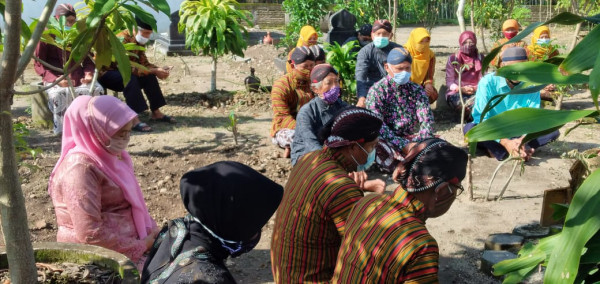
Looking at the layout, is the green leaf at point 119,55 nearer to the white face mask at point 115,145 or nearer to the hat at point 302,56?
the white face mask at point 115,145

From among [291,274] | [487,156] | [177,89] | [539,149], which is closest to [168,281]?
[291,274]

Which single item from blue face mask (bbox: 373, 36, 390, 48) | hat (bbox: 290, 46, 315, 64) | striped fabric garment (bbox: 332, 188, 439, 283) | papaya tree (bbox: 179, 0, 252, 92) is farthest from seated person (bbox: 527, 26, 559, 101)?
striped fabric garment (bbox: 332, 188, 439, 283)

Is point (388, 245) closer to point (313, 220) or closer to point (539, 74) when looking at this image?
point (313, 220)

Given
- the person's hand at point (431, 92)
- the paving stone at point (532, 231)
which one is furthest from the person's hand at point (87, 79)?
the paving stone at point (532, 231)

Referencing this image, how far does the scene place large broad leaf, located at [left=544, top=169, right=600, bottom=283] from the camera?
4.86 feet

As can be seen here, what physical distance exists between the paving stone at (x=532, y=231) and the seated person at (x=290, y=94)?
262cm

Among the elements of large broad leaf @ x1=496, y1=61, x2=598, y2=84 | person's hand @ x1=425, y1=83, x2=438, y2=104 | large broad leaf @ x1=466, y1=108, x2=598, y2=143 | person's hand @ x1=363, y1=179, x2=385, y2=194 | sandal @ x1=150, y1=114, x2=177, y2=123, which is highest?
large broad leaf @ x1=496, y1=61, x2=598, y2=84

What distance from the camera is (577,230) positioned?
4.89ft

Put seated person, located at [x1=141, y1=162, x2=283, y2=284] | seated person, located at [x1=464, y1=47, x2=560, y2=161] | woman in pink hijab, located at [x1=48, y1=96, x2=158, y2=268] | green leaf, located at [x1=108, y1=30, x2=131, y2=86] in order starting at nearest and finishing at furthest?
seated person, located at [x1=141, y1=162, x2=283, y2=284]
green leaf, located at [x1=108, y1=30, x2=131, y2=86]
woman in pink hijab, located at [x1=48, y1=96, x2=158, y2=268]
seated person, located at [x1=464, y1=47, x2=560, y2=161]

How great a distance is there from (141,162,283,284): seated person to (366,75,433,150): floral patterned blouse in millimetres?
4005

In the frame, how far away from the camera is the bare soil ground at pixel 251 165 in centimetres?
459

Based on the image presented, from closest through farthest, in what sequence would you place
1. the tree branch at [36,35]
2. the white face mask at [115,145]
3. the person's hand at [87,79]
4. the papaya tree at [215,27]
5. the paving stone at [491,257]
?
the tree branch at [36,35] → the white face mask at [115,145] → the paving stone at [491,257] → the person's hand at [87,79] → the papaya tree at [215,27]

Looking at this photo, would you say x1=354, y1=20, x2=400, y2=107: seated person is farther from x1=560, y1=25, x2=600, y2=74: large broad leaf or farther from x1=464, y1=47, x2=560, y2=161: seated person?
x1=560, y1=25, x2=600, y2=74: large broad leaf

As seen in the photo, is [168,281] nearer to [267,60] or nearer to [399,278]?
[399,278]
